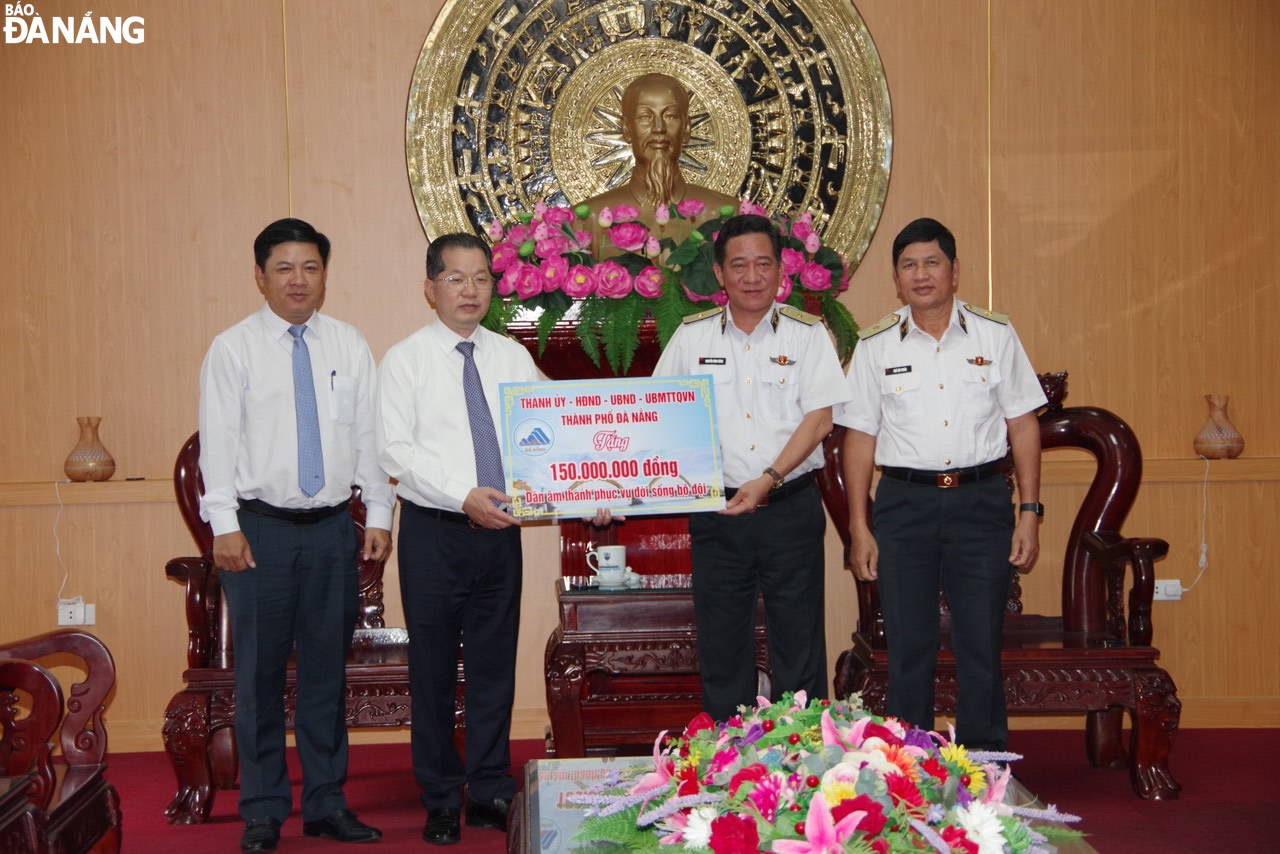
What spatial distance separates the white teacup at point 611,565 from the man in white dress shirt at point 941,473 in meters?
0.78

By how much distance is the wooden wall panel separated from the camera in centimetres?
418

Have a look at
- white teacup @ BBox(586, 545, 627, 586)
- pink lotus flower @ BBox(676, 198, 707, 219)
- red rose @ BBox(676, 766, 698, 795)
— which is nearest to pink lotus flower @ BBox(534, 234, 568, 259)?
pink lotus flower @ BBox(676, 198, 707, 219)

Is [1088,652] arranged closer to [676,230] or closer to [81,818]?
[676,230]

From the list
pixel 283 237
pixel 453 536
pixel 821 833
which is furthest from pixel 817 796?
pixel 283 237

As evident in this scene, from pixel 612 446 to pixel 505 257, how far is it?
920 millimetres

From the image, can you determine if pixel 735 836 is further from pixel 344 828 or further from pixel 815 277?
pixel 815 277

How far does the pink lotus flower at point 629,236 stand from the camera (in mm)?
3557

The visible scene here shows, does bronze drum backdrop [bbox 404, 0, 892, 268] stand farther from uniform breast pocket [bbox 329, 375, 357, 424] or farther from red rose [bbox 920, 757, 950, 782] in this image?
red rose [bbox 920, 757, 950, 782]

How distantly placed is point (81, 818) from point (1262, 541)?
384 cm

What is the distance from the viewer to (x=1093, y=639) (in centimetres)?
364

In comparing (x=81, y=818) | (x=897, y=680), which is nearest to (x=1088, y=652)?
(x=897, y=680)

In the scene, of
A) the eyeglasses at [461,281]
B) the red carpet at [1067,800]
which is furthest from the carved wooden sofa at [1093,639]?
the eyeglasses at [461,281]

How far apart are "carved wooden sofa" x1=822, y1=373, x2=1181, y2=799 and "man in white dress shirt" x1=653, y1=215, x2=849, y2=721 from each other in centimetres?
55

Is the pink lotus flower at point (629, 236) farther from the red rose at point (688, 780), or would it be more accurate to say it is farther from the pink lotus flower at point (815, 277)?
the red rose at point (688, 780)
